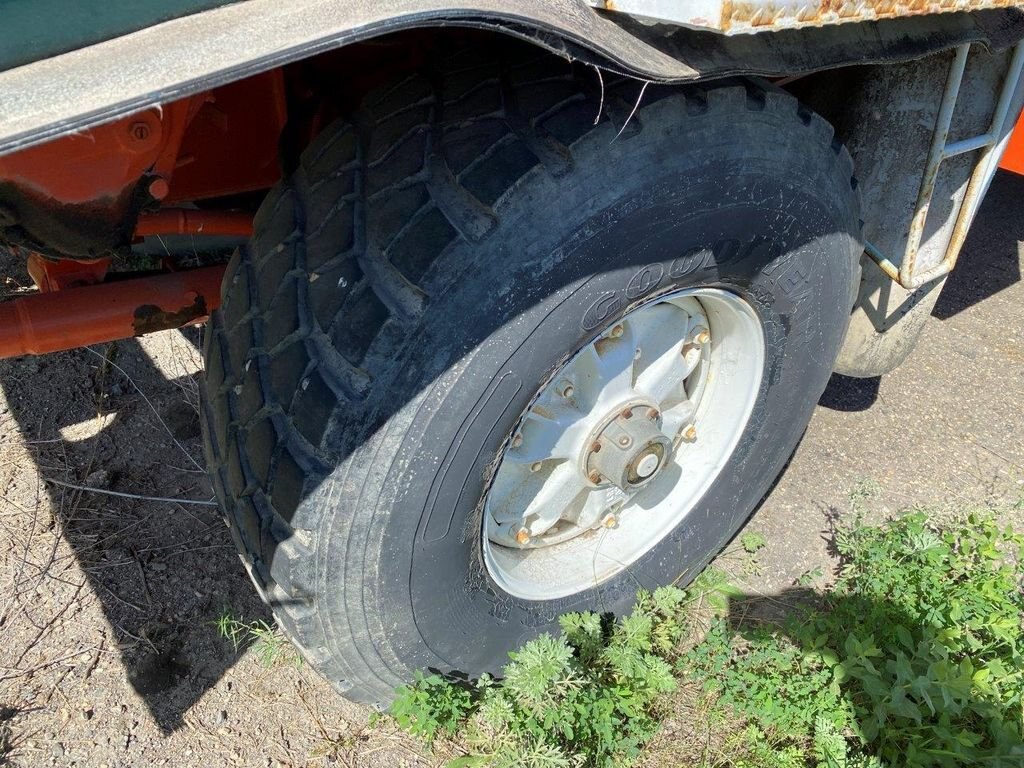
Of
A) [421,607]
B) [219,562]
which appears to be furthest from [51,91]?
[219,562]

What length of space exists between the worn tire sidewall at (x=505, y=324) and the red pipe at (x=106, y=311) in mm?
691

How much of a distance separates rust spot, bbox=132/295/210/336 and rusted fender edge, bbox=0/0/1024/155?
1013mm

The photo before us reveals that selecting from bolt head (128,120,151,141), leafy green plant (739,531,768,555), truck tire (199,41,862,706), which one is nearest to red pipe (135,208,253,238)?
truck tire (199,41,862,706)

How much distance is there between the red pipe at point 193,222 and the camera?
73.2 inches

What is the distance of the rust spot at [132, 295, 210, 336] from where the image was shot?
72.3 inches

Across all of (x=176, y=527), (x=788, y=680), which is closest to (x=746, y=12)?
(x=788, y=680)

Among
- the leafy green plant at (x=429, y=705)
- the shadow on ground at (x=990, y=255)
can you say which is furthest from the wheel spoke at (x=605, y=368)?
the shadow on ground at (x=990, y=255)

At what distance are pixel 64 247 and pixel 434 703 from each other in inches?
45.2

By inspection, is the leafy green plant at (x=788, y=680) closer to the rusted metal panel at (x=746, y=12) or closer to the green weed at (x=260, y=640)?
the green weed at (x=260, y=640)

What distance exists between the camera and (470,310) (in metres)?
1.37

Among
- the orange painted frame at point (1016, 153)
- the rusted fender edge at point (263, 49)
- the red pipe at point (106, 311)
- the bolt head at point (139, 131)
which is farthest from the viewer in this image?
the orange painted frame at point (1016, 153)

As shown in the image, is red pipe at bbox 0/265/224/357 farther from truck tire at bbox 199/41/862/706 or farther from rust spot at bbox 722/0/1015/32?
rust spot at bbox 722/0/1015/32

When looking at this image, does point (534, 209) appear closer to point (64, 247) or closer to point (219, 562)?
point (64, 247)

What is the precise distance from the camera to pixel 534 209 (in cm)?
136
